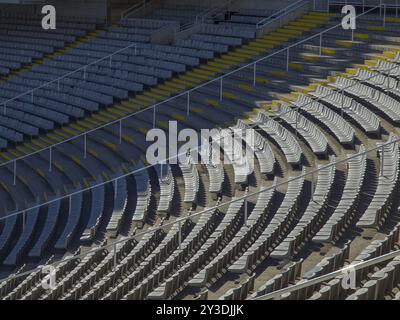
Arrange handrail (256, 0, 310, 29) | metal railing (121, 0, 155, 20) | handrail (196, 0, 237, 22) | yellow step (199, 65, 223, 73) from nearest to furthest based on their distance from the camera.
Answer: yellow step (199, 65, 223, 73) < handrail (256, 0, 310, 29) < handrail (196, 0, 237, 22) < metal railing (121, 0, 155, 20)

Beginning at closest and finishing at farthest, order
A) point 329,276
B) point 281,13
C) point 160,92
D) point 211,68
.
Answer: point 329,276, point 160,92, point 211,68, point 281,13

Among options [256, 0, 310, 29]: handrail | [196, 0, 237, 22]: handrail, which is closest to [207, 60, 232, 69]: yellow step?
[256, 0, 310, 29]: handrail

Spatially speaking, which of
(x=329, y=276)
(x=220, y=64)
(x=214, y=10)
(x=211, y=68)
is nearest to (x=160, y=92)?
(x=211, y=68)

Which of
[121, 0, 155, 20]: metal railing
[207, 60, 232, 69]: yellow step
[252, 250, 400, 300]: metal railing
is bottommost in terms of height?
[252, 250, 400, 300]: metal railing

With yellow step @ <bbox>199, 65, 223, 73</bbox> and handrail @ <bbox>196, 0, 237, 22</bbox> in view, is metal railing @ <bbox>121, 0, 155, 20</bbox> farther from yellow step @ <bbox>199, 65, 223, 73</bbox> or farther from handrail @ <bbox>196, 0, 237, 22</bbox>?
yellow step @ <bbox>199, 65, 223, 73</bbox>

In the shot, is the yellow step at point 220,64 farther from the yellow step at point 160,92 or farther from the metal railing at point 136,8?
the metal railing at point 136,8

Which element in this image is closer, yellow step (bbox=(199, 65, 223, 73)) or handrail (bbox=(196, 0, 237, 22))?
yellow step (bbox=(199, 65, 223, 73))

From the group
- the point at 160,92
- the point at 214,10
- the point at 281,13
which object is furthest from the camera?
the point at 214,10

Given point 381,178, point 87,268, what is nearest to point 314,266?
point 381,178

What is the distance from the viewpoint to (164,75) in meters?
19.8

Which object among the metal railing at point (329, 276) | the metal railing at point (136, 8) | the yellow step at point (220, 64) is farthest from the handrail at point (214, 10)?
the metal railing at point (329, 276)

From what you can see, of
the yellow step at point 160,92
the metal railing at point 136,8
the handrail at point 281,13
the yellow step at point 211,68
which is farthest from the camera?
the metal railing at point 136,8

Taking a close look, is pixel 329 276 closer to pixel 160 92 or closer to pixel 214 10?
pixel 160 92

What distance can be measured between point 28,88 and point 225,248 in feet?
38.5
